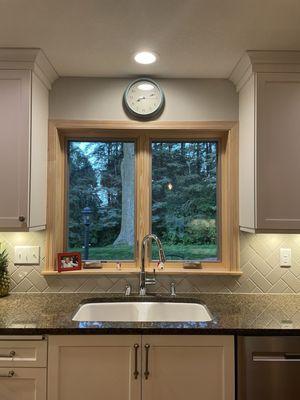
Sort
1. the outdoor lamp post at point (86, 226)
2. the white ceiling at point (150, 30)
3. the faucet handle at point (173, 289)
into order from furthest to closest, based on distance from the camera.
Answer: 1. the outdoor lamp post at point (86, 226)
2. the faucet handle at point (173, 289)
3. the white ceiling at point (150, 30)

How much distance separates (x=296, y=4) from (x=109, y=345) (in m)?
1.81

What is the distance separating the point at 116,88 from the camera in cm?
228

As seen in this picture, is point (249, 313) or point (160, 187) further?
point (160, 187)

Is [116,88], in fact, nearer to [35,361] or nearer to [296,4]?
[296,4]

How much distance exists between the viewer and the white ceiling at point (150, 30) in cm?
152

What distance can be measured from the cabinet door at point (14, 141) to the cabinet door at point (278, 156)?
4.52 ft

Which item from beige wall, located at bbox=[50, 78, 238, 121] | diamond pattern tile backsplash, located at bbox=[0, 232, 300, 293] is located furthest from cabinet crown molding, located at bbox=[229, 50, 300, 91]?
diamond pattern tile backsplash, located at bbox=[0, 232, 300, 293]

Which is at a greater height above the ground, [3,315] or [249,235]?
[249,235]

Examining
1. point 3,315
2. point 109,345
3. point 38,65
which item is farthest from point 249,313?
point 38,65

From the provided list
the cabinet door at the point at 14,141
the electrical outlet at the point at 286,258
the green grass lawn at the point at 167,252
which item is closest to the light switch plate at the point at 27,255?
the green grass lawn at the point at 167,252

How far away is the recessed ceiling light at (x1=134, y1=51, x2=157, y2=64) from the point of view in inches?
76.2

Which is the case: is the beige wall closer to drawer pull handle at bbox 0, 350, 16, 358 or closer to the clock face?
the clock face

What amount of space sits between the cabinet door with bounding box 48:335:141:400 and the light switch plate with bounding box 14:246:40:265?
2.50 feet

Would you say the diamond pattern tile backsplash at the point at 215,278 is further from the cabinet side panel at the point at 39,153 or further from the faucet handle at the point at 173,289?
the cabinet side panel at the point at 39,153
